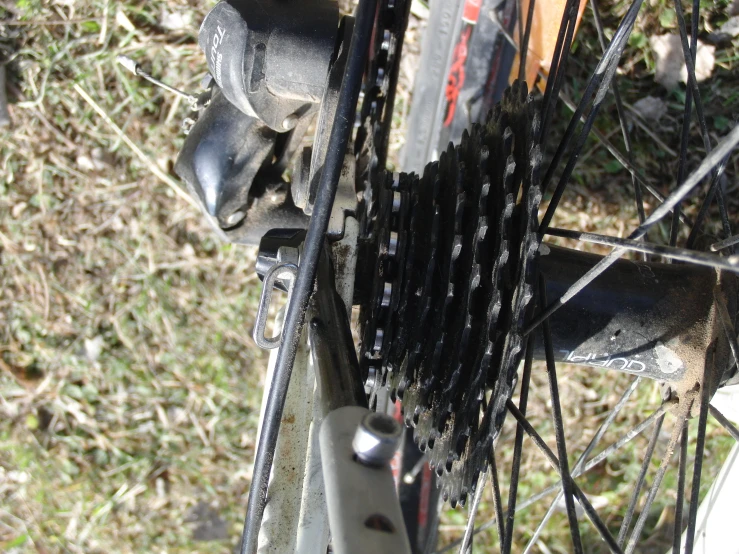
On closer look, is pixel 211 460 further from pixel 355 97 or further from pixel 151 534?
pixel 355 97

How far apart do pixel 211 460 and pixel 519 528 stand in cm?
78

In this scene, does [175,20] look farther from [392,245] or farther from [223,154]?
[392,245]

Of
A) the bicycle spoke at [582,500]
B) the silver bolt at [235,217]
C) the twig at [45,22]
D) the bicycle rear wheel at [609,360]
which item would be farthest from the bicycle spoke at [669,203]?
the twig at [45,22]

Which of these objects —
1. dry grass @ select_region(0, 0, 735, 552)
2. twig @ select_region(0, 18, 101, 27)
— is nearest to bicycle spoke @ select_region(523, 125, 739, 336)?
dry grass @ select_region(0, 0, 735, 552)

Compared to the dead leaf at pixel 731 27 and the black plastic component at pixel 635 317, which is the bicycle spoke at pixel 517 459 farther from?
the dead leaf at pixel 731 27

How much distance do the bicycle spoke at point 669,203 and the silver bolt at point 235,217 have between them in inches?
22.4

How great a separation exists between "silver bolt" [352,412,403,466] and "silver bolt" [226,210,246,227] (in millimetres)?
672

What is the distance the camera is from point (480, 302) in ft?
2.36

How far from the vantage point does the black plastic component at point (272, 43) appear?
31.0 inches

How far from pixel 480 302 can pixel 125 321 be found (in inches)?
45.8

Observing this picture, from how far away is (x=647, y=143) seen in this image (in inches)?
54.8

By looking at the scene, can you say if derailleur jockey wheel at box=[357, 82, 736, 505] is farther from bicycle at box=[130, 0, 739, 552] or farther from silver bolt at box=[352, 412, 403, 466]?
silver bolt at box=[352, 412, 403, 466]

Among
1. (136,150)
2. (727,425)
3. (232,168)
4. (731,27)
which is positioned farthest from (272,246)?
(731,27)

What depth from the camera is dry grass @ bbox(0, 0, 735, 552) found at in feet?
4.96
